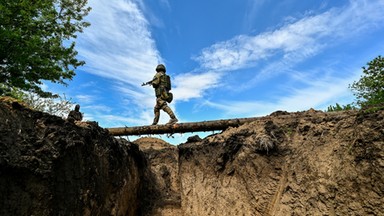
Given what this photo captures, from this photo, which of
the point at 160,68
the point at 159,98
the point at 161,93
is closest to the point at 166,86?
the point at 161,93

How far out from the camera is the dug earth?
415 centimetres

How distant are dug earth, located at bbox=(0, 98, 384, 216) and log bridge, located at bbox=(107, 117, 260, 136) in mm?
496

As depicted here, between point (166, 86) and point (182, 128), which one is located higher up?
point (166, 86)

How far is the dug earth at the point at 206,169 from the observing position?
415cm

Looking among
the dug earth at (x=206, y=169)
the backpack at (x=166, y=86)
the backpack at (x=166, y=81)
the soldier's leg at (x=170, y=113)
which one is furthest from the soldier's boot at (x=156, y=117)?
the dug earth at (x=206, y=169)

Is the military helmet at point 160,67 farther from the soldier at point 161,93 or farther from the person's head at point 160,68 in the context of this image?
the soldier at point 161,93

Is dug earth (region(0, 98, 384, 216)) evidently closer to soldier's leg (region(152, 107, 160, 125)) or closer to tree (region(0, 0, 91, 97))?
soldier's leg (region(152, 107, 160, 125))

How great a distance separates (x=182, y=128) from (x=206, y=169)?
2.46 m

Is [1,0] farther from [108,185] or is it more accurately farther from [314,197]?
[314,197]

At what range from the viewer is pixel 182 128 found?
1121 cm

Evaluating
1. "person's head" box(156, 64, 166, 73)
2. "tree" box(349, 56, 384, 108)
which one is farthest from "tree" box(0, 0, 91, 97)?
"tree" box(349, 56, 384, 108)

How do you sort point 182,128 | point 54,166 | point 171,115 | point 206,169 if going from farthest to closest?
point 171,115
point 182,128
point 206,169
point 54,166

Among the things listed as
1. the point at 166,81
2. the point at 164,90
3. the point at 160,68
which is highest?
the point at 160,68

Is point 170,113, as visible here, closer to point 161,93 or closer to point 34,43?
point 161,93
